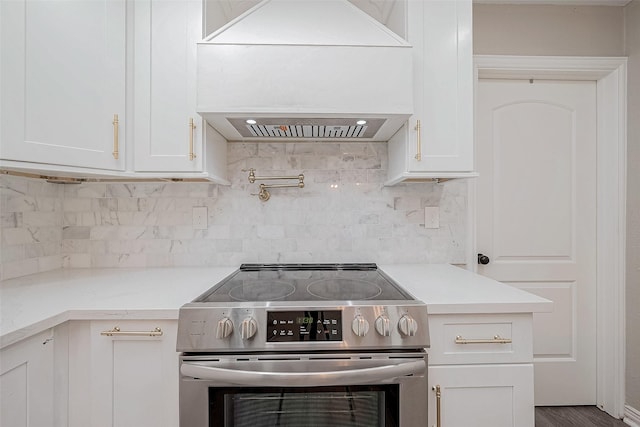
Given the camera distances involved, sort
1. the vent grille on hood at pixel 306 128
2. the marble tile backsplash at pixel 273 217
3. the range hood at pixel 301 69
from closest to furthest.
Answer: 1. the range hood at pixel 301 69
2. the vent grille on hood at pixel 306 128
3. the marble tile backsplash at pixel 273 217

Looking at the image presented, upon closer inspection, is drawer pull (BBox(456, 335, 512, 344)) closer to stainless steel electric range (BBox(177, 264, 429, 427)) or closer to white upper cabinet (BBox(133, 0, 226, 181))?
stainless steel electric range (BBox(177, 264, 429, 427))

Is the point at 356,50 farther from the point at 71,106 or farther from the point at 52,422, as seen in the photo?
the point at 52,422

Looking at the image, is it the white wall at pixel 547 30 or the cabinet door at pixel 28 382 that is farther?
the white wall at pixel 547 30

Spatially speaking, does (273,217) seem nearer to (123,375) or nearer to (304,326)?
(304,326)

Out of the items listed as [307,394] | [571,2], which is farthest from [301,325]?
[571,2]

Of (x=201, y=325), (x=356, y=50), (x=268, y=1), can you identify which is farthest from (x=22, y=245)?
(x=356, y=50)

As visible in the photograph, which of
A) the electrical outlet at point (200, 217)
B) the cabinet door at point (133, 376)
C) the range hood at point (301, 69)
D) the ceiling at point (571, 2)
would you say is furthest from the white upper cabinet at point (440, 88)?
the cabinet door at point (133, 376)

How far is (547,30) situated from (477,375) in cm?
204

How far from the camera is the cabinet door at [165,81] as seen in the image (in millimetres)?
1455

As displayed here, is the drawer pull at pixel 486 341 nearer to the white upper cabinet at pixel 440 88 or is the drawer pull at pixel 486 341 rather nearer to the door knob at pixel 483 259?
the white upper cabinet at pixel 440 88

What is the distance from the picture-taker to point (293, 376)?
3.35 ft

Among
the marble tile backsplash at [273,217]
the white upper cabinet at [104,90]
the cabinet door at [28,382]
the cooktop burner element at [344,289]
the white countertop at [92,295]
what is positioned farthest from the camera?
the marble tile backsplash at [273,217]

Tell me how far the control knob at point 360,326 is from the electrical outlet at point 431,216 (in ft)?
3.27

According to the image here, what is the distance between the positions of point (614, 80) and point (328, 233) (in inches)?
78.1
